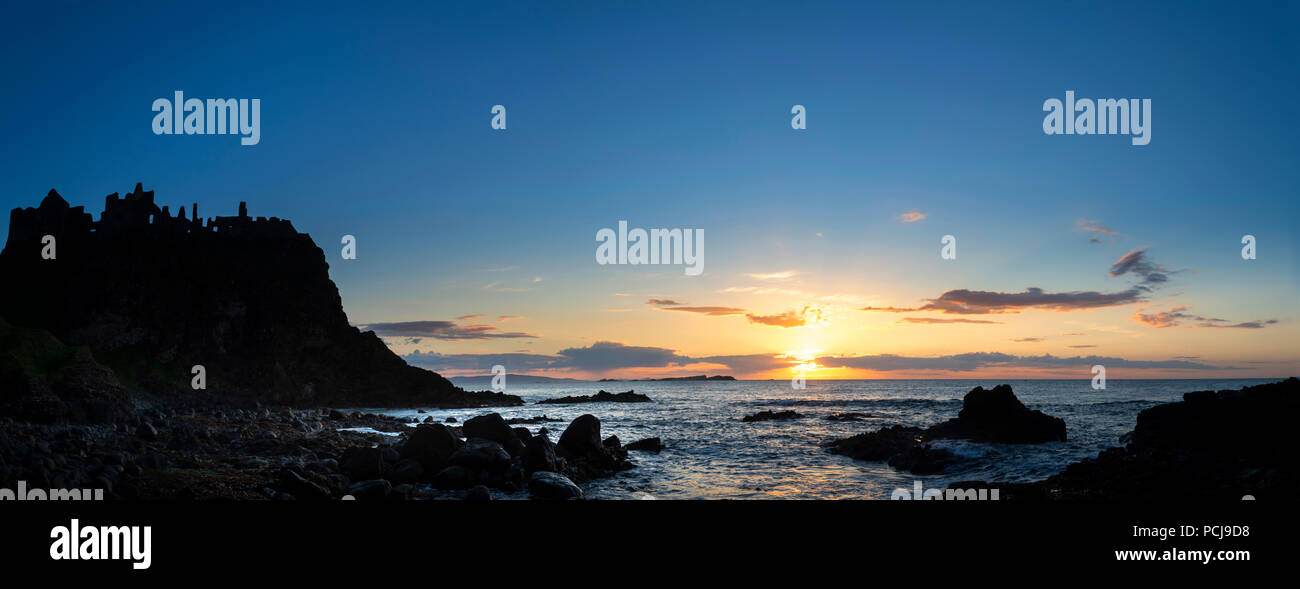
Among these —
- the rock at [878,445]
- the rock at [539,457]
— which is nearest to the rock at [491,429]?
the rock at [539,457]

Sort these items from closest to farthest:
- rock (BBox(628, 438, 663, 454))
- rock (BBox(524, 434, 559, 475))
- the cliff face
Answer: rock (BBox(524, 434, 559, 475)) < rock (BBox(628, 438, 663, 454)) < the cliff face

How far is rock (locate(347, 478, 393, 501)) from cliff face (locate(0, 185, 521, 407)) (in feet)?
220

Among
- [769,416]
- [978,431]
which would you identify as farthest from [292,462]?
[769,416]

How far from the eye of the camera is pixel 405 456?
Result: 2264cm

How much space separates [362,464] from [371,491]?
3.29 m

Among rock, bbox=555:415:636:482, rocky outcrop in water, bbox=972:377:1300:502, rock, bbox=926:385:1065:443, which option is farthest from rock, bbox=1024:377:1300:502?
rock, bbox=555:415:636:482

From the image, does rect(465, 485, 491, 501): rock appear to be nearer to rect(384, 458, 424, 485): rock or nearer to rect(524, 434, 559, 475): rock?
rect(384, 458, 424, 485): rock

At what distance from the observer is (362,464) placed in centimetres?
2036

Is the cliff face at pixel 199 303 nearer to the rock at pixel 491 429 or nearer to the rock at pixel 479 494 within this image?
the rock at pixel 491 429

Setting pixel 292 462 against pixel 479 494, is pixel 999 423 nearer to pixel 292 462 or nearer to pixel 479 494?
pixel 479 494

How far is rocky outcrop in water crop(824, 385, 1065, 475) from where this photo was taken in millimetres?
32031

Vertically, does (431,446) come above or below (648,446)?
above
